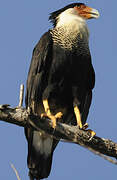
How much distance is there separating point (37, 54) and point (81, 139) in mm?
1483

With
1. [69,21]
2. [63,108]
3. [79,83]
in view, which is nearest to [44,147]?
[63,108]

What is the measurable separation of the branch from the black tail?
1.00 m

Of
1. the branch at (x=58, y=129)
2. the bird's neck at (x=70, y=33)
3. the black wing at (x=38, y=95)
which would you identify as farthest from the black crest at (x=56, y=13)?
the branch at (x=58, y=129)

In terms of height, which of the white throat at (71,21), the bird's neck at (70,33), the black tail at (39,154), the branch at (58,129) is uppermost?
the white throat at (71,21)

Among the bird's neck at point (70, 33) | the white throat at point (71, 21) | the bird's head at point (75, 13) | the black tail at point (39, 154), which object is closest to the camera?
the black tail at point (39, 154)

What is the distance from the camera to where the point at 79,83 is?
4887 mm

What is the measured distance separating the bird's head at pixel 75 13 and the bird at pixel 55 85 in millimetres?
376

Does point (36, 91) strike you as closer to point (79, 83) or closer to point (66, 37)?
point (79, 83)

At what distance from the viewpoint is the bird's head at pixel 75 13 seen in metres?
5.52

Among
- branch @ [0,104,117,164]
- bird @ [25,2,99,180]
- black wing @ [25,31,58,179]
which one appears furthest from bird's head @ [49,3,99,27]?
branch @ [0,104,117,164]

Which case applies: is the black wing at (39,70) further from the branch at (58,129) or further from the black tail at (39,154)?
the branch at (58,129)

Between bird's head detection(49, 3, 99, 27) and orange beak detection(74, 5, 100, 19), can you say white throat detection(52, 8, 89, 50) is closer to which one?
bird's head detection(49, 3, 99, 27)

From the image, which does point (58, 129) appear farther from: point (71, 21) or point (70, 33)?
point (71, 21)

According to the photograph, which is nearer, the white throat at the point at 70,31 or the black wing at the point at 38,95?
the black wing at the point at 38,95
